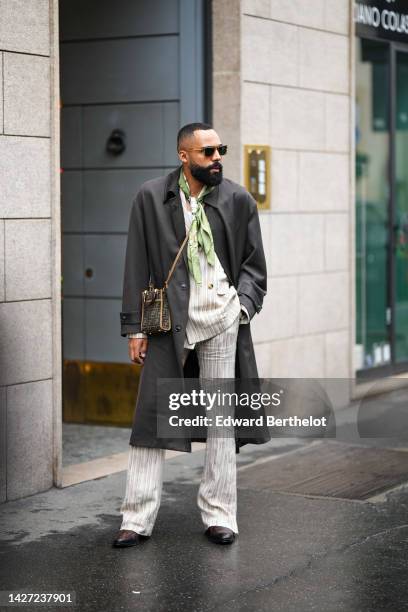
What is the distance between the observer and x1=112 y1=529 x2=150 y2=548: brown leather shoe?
623 cm

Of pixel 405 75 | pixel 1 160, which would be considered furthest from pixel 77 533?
pixel 405 75

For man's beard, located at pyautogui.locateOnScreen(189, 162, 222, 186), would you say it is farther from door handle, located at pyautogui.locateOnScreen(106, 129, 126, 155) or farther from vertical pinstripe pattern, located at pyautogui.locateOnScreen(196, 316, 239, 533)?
door handle, located at pyautogui.locateOnScreen(106, 129, 126, 155)

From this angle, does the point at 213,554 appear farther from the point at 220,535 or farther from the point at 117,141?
the point at 117,141

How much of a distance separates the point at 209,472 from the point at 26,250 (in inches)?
71.3

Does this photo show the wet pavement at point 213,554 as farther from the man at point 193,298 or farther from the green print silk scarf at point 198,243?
the green print silk scarf at point 198,243

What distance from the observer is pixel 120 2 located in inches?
369

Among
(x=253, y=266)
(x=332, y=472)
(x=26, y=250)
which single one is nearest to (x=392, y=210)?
(x=332, y=472)

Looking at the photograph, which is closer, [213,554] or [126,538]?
[213,554]

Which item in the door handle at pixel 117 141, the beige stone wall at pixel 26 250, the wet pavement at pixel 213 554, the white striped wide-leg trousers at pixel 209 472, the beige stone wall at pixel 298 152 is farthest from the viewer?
the door handle at pixel 117 141

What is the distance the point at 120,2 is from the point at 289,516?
4.36 metres

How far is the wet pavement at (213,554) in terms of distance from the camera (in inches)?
215

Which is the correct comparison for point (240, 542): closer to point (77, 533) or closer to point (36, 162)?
point (77, 533)

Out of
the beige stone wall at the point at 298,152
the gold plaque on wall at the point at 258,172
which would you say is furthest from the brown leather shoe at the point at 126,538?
the gold plaque on wall at the point at 258,172

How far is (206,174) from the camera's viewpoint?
617cm
